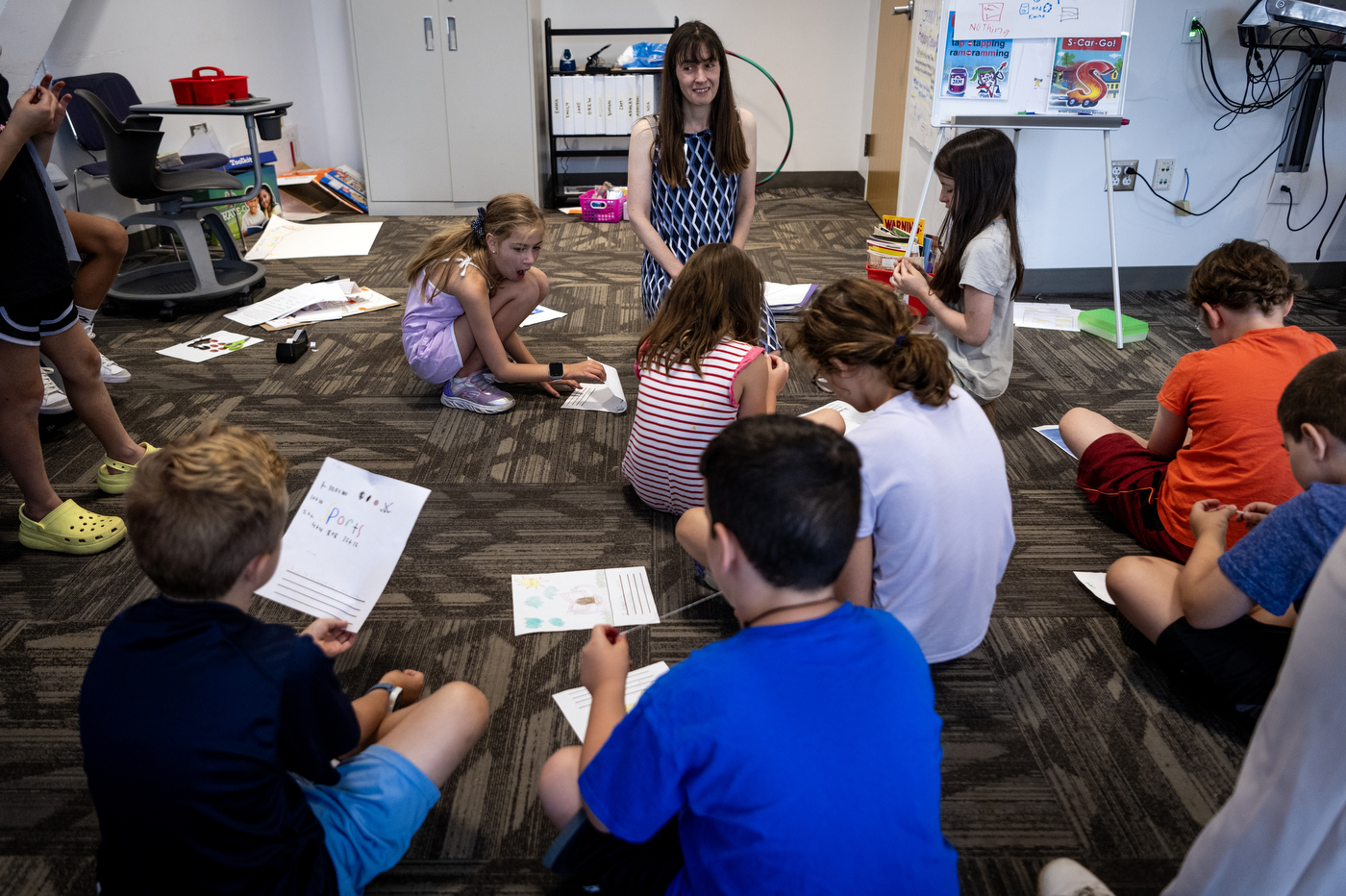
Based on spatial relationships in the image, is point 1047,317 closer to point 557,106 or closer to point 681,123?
point 681,123

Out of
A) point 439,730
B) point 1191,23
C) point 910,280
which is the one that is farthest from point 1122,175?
point 439,730

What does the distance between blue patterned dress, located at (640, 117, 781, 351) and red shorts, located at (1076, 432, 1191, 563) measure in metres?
1.03

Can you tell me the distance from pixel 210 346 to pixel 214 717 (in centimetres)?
267

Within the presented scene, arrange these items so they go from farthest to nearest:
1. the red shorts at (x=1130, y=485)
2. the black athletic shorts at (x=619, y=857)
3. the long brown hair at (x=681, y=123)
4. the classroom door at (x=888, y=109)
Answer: the classroom door at (x=888, y=109) < the long brown hair at (x=681, y=123) < the red shorts at (x=1130, y=485) < the black athletic shorts at (x=619, y=857)

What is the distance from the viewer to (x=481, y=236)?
2.80 metres

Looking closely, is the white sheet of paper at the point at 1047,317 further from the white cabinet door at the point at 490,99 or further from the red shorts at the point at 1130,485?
the white cabinet door at the point at 490,99

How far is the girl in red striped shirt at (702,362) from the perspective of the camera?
2.01 metres

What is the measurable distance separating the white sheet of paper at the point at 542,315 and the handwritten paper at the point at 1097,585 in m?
2.22

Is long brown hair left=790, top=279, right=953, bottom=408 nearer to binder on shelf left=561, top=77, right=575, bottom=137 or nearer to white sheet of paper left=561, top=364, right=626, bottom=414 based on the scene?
white sheet of paper left=561, top=364, right=626, bottom=414

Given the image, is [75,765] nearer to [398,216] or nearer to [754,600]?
[754,600]

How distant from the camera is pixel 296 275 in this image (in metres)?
4.09

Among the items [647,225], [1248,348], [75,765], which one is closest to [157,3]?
[647,225]

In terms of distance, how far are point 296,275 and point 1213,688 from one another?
148 inches

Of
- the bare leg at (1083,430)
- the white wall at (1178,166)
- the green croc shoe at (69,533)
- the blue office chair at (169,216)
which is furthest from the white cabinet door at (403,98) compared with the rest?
the bare leg at (1083,430)
